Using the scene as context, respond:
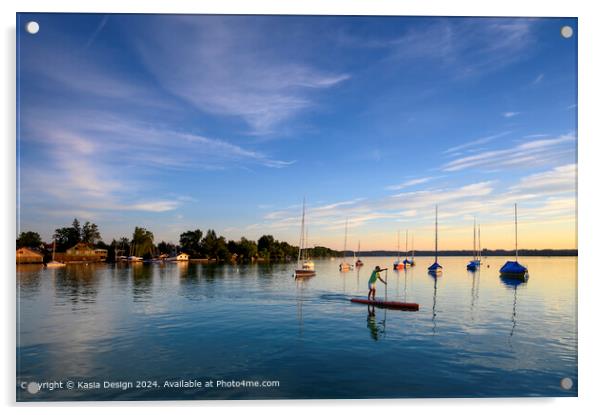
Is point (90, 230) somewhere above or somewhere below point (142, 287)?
above

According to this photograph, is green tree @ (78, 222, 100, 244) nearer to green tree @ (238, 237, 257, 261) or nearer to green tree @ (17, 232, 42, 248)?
green tree @ (17, 232, 42, 248)

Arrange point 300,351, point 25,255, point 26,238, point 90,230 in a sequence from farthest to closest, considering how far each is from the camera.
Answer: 1. point 90,230
2. point 25,255
3. point 26,238
4. point 300,351

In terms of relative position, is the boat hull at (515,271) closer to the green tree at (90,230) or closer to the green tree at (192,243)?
the green tree at (90,230)

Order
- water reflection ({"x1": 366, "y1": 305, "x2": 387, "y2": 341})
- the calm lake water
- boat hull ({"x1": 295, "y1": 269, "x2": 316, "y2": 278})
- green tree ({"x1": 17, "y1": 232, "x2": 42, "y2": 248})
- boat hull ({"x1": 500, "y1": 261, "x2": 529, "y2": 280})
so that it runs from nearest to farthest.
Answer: the calm lake water
green tree ({"x1": 17, "y1": 232, "x2": 42, "y2": 248})
water reflection ({"x1": 366, "y1": 305, "x2": 387, "y2": 341})
boat hull ({"x1": 500, "y1": 261, "x2": 529, "y2": 280})
boat hull ({"x1": 295, "y1": 269, "x2": 316, "y2": 278})

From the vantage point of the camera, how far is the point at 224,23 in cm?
788

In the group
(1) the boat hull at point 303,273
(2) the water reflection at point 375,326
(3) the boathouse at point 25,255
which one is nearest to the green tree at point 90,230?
(3) the boathouse at point 25,255

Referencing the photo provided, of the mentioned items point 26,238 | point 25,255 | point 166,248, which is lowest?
point 166,248

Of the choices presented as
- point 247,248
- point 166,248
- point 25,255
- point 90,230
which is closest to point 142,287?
point 90,230

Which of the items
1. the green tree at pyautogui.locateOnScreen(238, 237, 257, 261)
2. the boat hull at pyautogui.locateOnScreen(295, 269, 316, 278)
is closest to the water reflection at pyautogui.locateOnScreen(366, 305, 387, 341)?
the boat hull at pyautogui.locateOnScreen(295, 269, 316, 278)

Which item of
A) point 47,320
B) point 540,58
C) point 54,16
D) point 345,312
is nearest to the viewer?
point 54,16

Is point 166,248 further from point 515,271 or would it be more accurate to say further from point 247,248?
point 515,271
